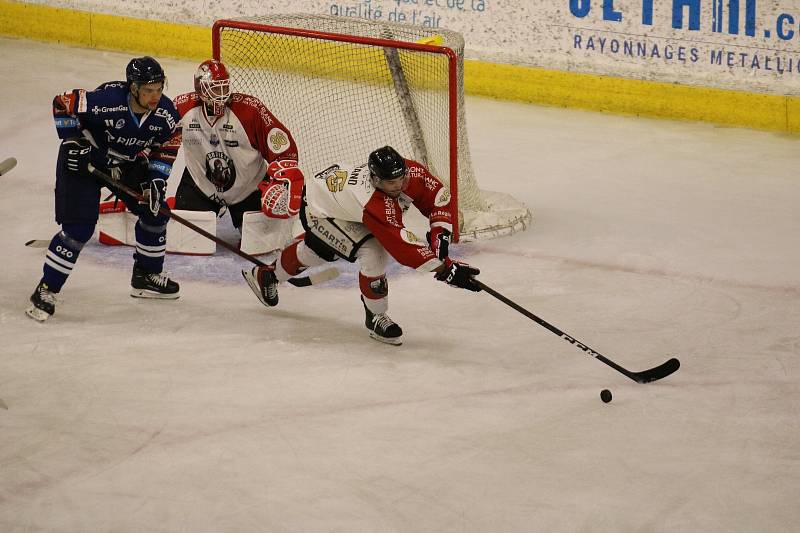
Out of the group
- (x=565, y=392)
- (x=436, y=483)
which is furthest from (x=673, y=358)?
(x=436, y=483)

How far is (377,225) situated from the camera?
4527mm

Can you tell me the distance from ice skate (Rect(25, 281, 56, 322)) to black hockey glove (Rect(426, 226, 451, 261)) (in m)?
1.50

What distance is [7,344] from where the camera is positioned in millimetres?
4555

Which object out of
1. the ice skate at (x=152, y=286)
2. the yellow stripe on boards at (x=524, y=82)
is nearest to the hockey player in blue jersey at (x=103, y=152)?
the ice skate at (x=152, y=286)

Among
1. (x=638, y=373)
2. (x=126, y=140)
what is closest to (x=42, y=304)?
(x=126, y=140)

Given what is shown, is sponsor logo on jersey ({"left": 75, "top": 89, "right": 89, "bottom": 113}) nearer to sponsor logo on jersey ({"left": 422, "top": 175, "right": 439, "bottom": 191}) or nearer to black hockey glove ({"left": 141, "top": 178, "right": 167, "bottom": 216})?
black hockey glove ({"left": 141, "top": 178, "right": 167, "bottom": 216})

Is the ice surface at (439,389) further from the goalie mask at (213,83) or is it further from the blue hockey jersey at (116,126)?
the goalie mask at (213,83)

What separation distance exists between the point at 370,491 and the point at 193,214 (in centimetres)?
233

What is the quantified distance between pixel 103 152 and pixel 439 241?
139 centimetres

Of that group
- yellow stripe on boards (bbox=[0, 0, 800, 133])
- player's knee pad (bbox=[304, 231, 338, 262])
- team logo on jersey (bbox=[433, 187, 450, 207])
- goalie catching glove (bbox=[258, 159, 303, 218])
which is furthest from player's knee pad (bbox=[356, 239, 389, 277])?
yellow stripe on boards (bbox=[0, 0, 800, 133])

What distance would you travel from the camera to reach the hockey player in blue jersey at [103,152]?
4699mm

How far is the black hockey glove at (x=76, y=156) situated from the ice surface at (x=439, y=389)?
0.60m

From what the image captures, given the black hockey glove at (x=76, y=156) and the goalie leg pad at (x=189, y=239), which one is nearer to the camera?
the black hockey glove at (x=76, y=156)

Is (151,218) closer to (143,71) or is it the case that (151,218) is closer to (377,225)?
(143,71)
